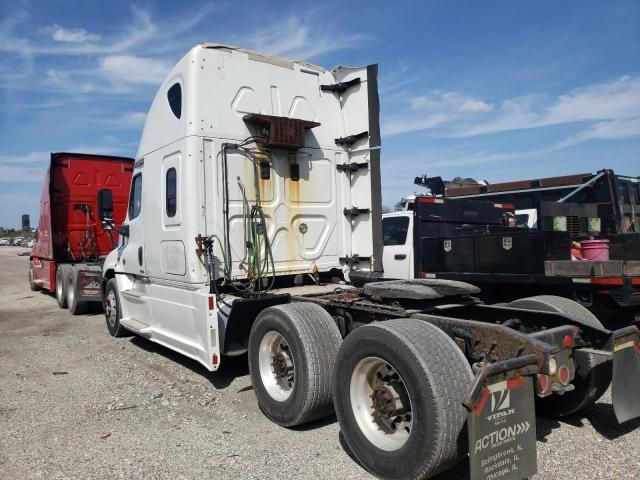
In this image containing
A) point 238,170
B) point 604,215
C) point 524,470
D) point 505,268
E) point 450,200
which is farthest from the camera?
point 450,200

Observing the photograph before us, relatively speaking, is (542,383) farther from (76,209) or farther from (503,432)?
(76,209)

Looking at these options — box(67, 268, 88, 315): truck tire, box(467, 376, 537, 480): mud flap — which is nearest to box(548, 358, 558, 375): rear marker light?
box(467, 376, 537, 480): mud flap

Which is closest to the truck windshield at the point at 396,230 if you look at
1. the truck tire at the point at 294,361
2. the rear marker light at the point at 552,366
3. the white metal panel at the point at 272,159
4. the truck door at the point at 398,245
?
the truck door at the point at 398,245

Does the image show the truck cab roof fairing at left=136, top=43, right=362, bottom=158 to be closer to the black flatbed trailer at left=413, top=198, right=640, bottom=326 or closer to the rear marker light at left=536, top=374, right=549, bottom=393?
the black flatbed trailer at left=413, top=198, right=640, bottom=326

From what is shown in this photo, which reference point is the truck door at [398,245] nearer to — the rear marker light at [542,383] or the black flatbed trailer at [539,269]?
the black flatbed trailer at [539,269]

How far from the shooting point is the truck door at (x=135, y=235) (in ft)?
22.5

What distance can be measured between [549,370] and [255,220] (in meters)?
3.47

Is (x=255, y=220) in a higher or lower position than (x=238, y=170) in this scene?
lower

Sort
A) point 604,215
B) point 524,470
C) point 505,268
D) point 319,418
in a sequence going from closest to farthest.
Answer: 1. point 524,470
2. point 319,418
3. point 505,268
4. point 604,215

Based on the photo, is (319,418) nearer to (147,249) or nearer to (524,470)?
(524,470)

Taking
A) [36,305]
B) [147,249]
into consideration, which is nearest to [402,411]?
[147,249]

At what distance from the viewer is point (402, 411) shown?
3.48 metres

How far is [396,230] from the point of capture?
961 centimetres

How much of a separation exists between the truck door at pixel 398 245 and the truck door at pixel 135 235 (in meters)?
4.23
